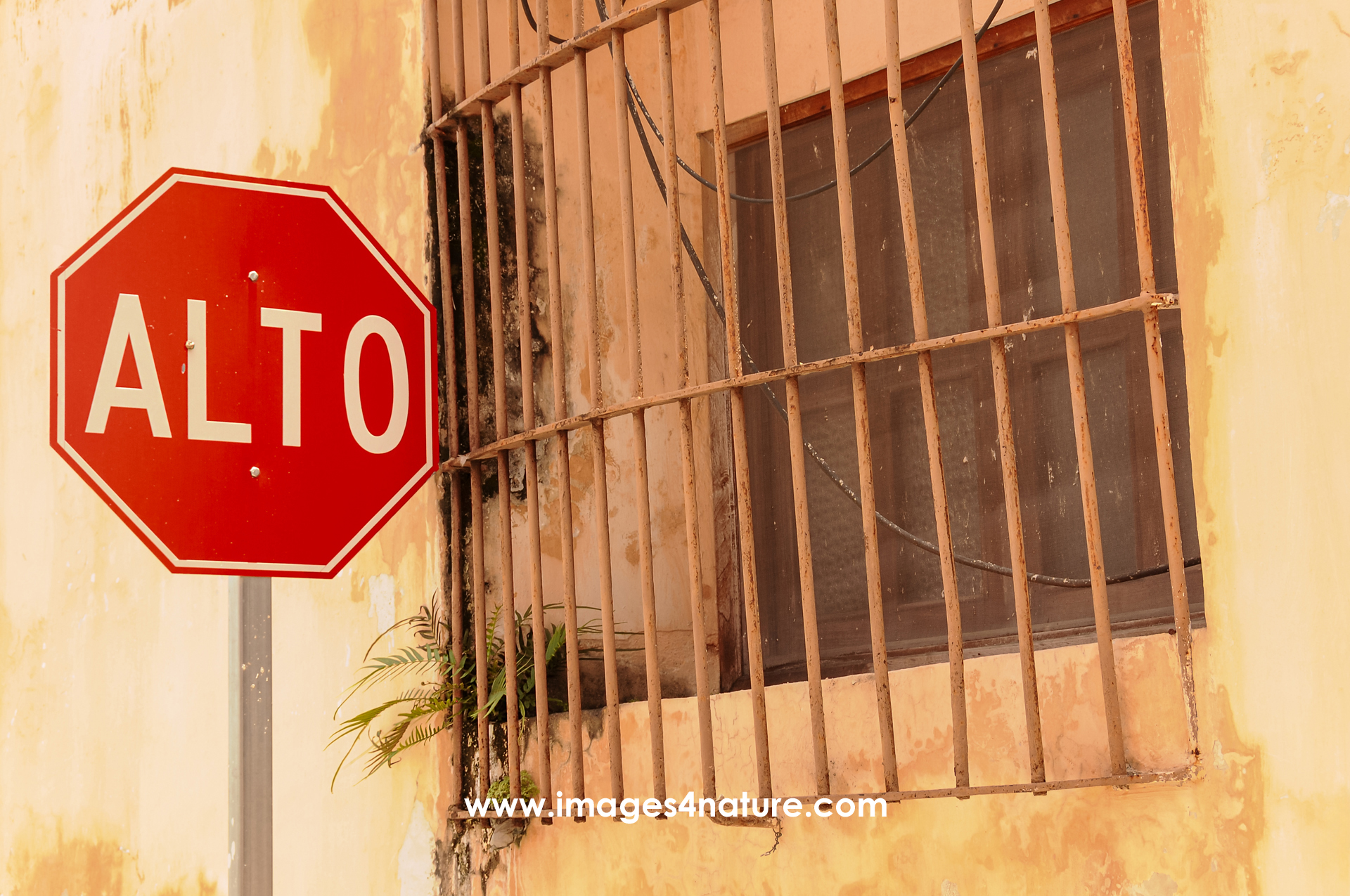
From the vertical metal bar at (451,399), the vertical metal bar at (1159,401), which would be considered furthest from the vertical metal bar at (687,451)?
the vertical metal bar at (1159,401)

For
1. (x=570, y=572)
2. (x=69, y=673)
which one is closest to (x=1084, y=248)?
(x=570, y=572)

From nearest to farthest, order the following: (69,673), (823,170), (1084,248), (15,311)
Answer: (1084,248)
(823,170)
(69,673)
(15,311)

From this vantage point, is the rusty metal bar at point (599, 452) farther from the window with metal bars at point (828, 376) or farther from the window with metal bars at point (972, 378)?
the window with metal bars at point (972, 378)

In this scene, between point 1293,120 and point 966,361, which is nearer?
point 1293,120

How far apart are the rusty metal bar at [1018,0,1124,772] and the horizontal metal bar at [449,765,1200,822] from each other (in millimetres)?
34

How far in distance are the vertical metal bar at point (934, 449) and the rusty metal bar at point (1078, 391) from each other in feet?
0.44

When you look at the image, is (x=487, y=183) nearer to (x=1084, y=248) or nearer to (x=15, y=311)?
(x=1084, y=248)

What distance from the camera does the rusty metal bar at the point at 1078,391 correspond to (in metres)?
2.39

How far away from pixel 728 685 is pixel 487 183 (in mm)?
1583

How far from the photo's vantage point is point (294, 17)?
4473 millimetres

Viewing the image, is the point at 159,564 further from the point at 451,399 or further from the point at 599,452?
the point at 599,452

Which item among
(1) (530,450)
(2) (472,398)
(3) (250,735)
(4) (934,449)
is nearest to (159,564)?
(2) (472,398)

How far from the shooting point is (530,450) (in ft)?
11.3

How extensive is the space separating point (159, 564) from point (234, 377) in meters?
2.38
